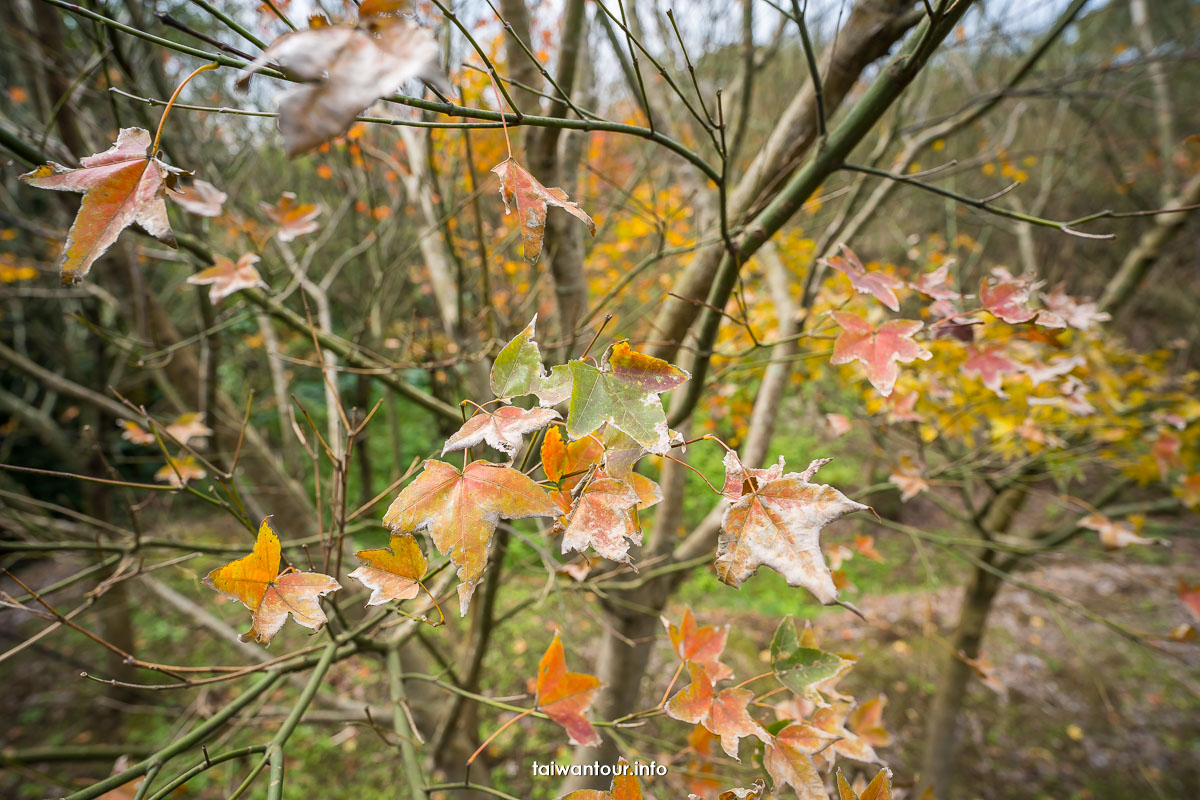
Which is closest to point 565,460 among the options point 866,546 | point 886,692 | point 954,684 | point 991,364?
point 991,364

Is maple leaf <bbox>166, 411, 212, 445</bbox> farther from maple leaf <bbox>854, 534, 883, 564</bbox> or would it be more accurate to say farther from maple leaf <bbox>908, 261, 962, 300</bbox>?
maple leaf <bbox>854, 534, 883, 564</bbox>

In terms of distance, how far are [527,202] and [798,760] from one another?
92 centimetres

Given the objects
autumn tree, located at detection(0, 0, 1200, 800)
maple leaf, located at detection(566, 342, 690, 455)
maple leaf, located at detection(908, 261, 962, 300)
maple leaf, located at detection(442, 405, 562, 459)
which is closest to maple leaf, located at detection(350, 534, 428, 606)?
autumn tree, located at detection(0, 0, 1200, 800)

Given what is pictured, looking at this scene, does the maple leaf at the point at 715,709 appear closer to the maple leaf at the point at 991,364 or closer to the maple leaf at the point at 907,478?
the maple leaf at the point at 991,364

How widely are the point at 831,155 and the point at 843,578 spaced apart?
149 cm

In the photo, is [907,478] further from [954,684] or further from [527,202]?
[954,684]

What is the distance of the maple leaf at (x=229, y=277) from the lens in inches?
48.6

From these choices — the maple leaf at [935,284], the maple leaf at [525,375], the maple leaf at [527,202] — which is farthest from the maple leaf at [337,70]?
the maple leaf at [935,284]

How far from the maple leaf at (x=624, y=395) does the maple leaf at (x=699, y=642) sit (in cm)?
48

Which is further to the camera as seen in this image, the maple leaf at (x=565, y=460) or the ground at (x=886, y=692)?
the ground at (x=886, y=692)

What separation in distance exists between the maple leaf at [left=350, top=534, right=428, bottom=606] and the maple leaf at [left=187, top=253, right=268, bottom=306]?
921 millimetres

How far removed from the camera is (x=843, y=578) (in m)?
1.81

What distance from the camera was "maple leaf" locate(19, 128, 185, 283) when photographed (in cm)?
57

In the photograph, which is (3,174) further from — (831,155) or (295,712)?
(831,155)
